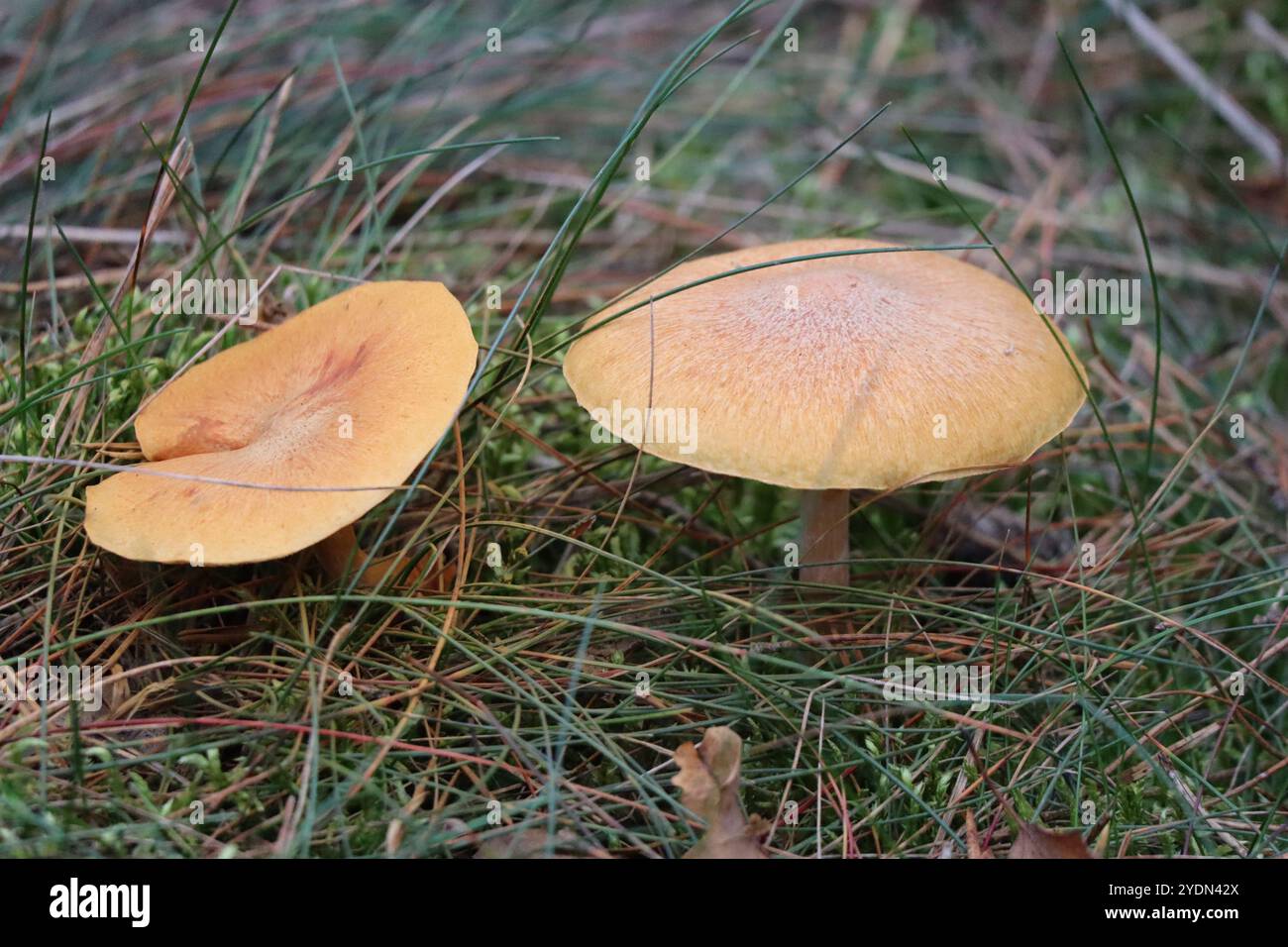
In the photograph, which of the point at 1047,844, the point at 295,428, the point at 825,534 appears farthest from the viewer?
the point at 825,534

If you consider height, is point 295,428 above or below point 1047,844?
above

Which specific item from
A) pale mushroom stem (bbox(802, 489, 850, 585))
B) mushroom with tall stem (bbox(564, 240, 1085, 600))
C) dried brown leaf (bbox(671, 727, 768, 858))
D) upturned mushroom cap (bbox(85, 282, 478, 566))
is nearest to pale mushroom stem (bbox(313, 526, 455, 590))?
upturned mushroom cap (bbox(85, 282, 478, 566))

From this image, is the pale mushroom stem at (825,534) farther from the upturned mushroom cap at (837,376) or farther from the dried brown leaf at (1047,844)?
the dried brown leaf at (1047,844)

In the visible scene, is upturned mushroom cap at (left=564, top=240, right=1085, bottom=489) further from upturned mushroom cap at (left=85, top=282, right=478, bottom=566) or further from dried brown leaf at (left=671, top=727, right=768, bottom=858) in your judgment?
dried brown leaf at (left=671, top=727, right=768, bottom=858)

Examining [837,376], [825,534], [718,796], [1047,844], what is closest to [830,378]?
[837,376]

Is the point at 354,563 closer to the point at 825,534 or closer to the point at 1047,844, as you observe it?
the point at 825,534

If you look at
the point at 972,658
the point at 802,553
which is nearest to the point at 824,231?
the point at 802,553

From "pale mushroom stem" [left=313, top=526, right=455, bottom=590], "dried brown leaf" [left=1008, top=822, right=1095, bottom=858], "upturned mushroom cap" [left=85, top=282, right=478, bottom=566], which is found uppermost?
"upturned mushroom cap" [left=85, top=282, right=478, bottom=566]
